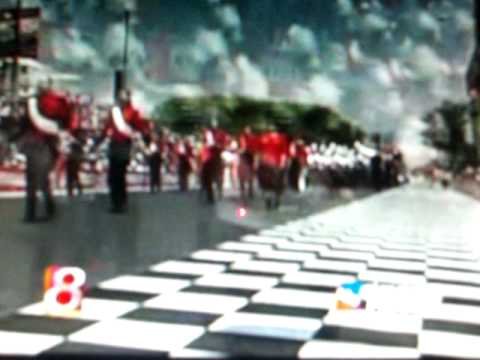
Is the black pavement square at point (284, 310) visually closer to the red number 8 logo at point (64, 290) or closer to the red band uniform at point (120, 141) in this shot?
the red number 8 logo at point (64, 290)

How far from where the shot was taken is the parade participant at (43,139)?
4.17 m

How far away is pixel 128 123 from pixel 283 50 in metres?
1.53

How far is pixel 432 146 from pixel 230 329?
3359 millimetres

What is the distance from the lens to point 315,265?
13.4ft

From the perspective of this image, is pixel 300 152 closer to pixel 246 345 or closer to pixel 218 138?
pixel 218 138

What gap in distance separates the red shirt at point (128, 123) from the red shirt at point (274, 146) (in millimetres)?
1766

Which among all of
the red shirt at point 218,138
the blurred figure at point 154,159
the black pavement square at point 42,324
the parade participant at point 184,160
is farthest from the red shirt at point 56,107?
the red shirt at point 218,138

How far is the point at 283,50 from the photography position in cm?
373

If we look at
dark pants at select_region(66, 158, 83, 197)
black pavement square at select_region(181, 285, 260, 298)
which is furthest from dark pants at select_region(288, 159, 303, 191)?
black pavement square at select_region(181, 285, 260, 298)

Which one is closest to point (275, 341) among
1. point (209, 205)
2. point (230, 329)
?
point (230, 329)

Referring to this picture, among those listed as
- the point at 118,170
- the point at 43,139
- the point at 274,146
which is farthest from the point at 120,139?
the point at 274,146

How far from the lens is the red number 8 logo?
244cm

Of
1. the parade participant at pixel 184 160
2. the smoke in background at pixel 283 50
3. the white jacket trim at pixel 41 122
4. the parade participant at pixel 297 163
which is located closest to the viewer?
the smoke in background at pixel 283 50

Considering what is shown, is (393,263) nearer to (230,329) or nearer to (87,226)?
(87,226)
